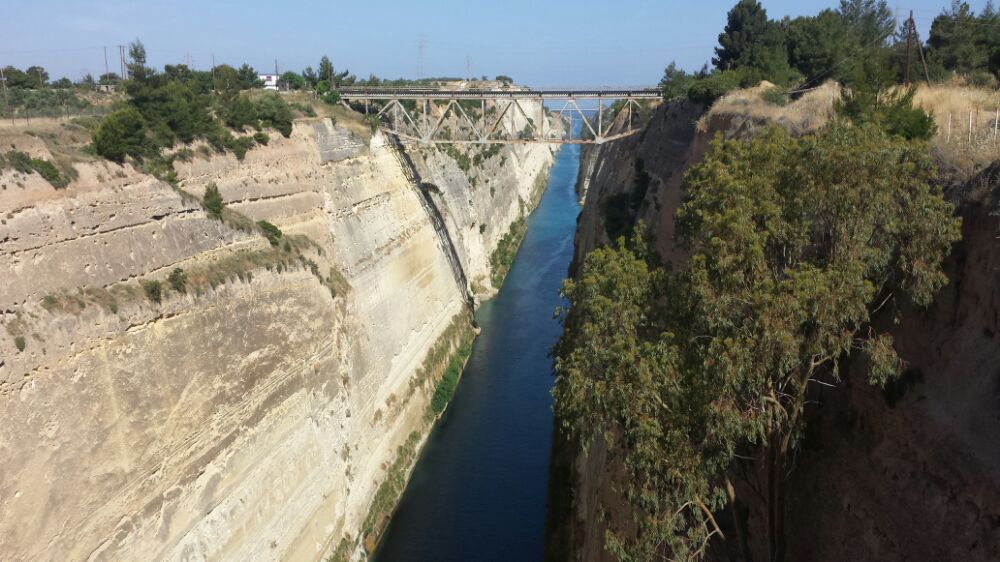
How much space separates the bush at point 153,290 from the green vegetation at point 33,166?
7.20ft

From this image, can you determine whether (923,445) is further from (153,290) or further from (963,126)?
(153,290)

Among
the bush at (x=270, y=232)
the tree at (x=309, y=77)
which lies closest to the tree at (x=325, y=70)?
the tree at (x=309, y=77)

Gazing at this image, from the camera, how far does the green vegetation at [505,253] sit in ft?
133

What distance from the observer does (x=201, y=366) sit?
14625mm

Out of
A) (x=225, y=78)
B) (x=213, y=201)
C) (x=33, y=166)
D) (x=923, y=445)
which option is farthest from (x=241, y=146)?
(x=923, y=445)

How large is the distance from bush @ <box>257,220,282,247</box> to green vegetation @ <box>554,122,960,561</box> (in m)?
12.0

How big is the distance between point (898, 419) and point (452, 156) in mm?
30651

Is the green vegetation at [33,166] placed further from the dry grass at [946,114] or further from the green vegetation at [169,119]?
the dry grass at [946,114]

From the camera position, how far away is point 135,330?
13.3 metres

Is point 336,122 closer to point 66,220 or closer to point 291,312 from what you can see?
point 291,312

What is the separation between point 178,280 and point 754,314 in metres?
11.2

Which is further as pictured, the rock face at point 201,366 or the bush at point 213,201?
the bush at point 213,201

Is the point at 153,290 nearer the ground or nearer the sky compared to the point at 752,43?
nearer the ground

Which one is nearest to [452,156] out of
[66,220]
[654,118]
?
[654,118]
